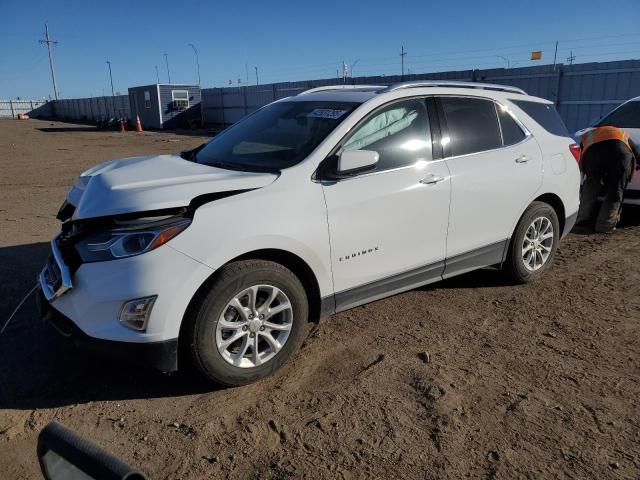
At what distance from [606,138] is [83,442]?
707cm

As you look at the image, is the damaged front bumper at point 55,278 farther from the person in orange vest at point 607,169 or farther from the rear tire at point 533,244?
the person in orange vest at point 607,169

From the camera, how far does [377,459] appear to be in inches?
103

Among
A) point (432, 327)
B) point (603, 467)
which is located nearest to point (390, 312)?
point (432, 327)

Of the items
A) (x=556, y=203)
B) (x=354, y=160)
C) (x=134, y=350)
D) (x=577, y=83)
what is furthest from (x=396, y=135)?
(x=577, y=83)

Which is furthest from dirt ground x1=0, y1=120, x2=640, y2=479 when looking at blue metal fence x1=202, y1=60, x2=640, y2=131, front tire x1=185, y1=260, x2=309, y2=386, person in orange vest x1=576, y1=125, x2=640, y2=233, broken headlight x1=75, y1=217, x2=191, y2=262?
blue metal fence x1=202, y1=60, x2=640, y2=131

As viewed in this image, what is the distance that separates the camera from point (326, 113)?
3.93 metres

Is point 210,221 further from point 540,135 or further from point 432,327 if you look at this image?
point 540,135

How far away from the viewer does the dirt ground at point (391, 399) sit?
2.63 metres

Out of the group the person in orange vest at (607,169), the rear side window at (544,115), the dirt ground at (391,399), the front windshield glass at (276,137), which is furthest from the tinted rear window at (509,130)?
the person in orange vest at (607,169)

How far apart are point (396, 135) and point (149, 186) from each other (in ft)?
5.95

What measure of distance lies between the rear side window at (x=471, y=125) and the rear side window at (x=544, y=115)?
0.48 metres

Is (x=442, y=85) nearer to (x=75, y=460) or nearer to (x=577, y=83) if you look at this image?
(x=75, y=460)

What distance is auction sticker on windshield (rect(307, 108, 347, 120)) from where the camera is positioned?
3818mm

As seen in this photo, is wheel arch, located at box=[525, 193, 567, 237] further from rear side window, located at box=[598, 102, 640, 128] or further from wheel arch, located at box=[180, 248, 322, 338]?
rear side window, located at box=[598, 102, 640, 128]
